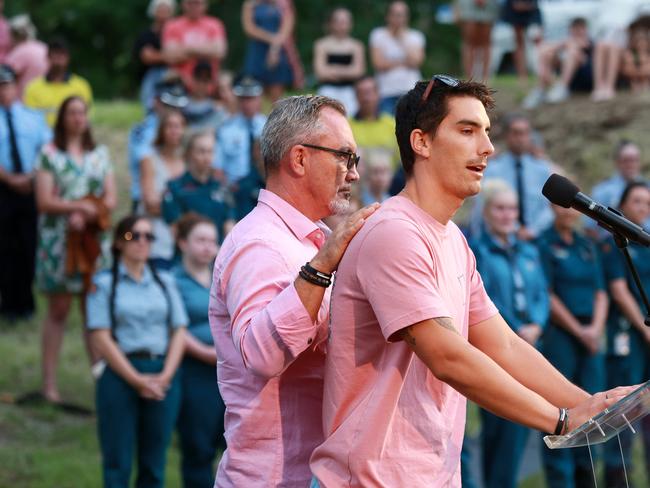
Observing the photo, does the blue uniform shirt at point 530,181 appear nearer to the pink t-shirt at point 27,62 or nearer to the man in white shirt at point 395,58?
the man in white shirt at point 395,58

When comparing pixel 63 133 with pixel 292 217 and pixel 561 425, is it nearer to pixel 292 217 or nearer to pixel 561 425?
pixel 292 217

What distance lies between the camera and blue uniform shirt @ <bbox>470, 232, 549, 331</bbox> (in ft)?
27.8

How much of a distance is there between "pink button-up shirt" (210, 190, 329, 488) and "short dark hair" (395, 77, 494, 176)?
1.66 feet

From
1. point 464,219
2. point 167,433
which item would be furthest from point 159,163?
point 464,219

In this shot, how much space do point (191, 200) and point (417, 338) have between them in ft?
20.2

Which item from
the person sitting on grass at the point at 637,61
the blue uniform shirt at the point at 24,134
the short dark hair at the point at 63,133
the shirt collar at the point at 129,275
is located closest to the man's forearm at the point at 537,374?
the shirt collar at the point at 129,275

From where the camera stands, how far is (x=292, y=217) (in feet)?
13.6

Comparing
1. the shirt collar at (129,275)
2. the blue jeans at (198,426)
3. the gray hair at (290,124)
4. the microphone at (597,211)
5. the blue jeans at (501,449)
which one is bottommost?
the blue jeans at (501,449)

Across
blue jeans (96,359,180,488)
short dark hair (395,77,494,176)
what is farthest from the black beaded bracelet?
blue jeans (96,359,180,488)

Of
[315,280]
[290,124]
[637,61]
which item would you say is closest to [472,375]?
[315,280]

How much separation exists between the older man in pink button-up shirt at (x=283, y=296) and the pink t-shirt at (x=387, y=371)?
9cm

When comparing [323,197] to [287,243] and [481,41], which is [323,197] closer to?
[287,243]

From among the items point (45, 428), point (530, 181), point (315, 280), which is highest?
point (315, 280)

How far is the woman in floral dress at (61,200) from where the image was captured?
9.90 m
